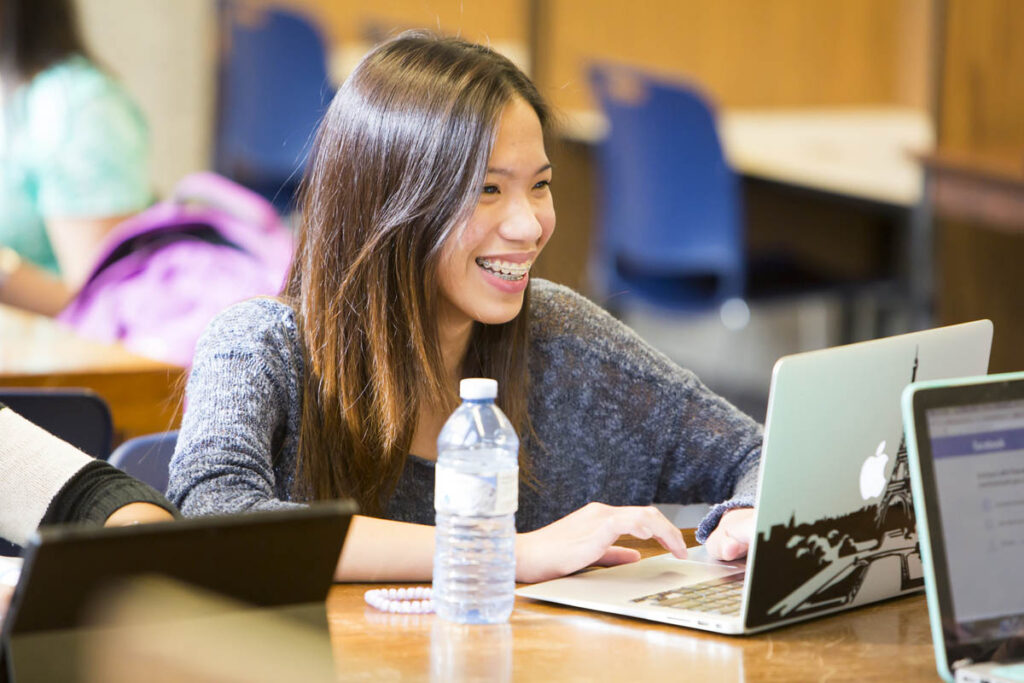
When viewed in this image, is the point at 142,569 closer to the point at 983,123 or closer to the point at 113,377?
the point at 113,377

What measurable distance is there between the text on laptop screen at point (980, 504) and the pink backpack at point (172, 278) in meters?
1.64

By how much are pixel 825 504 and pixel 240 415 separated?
628mm

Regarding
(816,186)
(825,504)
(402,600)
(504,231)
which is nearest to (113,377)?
(504,231)

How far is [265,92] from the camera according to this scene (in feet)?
17.9

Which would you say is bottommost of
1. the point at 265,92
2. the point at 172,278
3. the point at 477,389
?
the point at 477,389

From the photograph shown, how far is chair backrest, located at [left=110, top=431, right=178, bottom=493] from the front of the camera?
172 centimetres

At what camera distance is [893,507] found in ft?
4.30

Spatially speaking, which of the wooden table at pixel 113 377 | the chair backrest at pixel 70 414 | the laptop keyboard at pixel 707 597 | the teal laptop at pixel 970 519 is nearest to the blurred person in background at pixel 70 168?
the wooden table at pixel 113 377

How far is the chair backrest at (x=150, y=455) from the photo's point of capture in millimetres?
1725

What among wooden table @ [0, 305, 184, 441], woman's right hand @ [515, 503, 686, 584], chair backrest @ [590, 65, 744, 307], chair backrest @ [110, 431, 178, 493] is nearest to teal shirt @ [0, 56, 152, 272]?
wooden table @ [0, 305, 184, 441]

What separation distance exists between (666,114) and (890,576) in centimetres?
324

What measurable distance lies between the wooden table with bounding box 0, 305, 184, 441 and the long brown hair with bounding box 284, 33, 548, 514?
2.03ft

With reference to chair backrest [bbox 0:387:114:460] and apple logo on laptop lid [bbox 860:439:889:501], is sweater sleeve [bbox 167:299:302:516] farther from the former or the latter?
apple logo on laptop lid [bbox 860:439:889:501]

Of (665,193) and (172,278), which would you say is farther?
(665,193)
